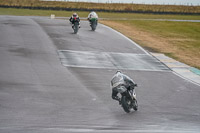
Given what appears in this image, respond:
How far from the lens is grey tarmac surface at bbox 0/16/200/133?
13.7 metres

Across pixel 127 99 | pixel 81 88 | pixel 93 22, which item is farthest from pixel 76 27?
pixel 127 99

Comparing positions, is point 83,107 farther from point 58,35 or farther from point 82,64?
point 58,35

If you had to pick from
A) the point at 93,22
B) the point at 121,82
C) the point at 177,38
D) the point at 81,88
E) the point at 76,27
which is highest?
the point at 121,82

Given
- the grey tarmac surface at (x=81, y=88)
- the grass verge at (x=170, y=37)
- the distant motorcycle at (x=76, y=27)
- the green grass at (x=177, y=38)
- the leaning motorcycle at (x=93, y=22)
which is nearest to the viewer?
the grey tarmac surface at (x=81, y=88)

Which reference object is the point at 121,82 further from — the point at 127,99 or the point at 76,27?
the point at 76,27

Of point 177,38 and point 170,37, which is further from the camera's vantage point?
point 170,37

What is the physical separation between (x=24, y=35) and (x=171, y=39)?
14241 millimetres

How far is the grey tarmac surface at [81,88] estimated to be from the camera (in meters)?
13.7

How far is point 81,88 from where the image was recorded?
19.7 m

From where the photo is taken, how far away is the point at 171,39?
140ft

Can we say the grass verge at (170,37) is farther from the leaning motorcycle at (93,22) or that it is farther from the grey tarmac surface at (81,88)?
the leaning motorcycle at (93,22)

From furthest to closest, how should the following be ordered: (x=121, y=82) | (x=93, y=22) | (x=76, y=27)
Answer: (x=93, y=22) < (x=76, y=27) < (x=121, y=82)

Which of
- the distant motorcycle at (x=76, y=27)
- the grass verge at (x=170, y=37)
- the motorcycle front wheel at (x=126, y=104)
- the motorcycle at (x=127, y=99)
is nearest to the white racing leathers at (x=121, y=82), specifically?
the motorcycle at (x=127, y=99)

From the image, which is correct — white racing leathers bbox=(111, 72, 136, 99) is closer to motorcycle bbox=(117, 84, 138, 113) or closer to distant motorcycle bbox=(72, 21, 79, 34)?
motorcycle bbox=(117, 84, 138, 113)
